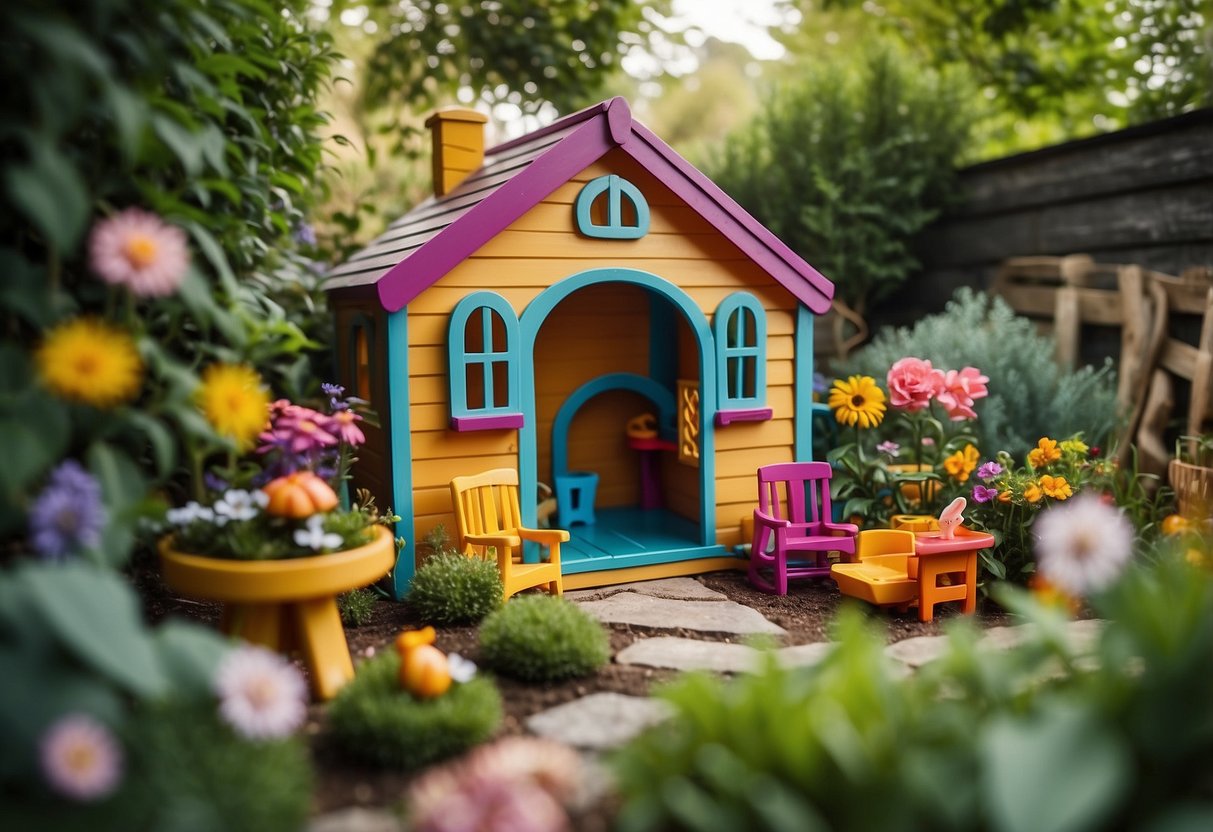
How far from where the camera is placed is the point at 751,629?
14.7 feet

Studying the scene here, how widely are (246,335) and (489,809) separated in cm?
211

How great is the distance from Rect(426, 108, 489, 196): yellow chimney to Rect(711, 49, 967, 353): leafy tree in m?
2.87

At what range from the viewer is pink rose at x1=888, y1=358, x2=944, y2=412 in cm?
542

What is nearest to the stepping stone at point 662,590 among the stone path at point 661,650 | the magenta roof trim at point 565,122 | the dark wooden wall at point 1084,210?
the stone path at point 661,650

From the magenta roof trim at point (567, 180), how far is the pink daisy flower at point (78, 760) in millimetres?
2662

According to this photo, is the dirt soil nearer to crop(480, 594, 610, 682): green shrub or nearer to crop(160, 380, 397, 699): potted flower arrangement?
crop(480, 594, 610, 682): green shrub

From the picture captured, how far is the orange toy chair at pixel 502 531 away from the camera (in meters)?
4.65

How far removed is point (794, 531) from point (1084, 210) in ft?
12.6

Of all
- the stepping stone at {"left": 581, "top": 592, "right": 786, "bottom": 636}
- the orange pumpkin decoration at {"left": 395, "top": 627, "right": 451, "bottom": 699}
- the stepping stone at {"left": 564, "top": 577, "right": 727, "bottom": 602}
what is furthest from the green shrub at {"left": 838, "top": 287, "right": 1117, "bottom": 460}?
the orange pumpkin decoration at {"left": 395, "top": 627, "right": 451, "bottom": 699}

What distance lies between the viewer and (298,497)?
3711 mm

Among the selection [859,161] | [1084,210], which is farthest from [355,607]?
[1084,210]

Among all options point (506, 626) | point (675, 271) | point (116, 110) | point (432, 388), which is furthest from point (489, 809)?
point (675, 271)

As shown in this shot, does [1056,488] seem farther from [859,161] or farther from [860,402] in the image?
[859,161]

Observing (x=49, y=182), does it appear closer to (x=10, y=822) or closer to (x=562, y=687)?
(x=10, y=822)
